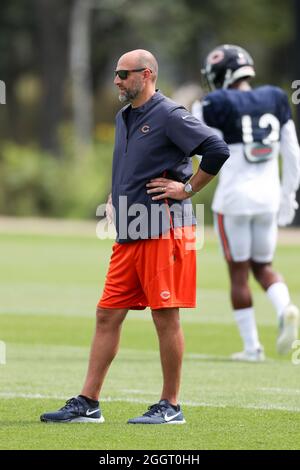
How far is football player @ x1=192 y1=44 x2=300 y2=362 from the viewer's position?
454 inches

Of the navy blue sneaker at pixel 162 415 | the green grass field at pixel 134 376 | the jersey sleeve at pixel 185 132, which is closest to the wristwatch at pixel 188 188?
the jersey sleeve at pixel 185 132

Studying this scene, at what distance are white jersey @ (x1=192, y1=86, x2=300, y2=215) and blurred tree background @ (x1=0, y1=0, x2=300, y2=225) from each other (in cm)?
1738

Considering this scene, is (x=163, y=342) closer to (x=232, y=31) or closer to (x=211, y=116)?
(x=211, y=116)

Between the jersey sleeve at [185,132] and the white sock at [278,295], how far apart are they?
3.82m

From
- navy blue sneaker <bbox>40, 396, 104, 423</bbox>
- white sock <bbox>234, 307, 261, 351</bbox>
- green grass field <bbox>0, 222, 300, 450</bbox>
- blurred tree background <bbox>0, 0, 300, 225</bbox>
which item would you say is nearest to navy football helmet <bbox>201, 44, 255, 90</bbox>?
white sock <bbox>234, 307, 261, 351</bbox>

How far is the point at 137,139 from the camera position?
802cm

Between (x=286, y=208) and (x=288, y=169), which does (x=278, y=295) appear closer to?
(x=286, y=208)

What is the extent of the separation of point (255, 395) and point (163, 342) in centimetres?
156

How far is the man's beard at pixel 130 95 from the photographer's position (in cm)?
803

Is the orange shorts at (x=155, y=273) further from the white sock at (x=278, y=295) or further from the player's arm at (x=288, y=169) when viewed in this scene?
the player's arm at (x=288, y=169)

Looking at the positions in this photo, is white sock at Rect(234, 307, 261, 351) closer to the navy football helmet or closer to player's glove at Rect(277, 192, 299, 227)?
player's glove at Rect(277, 192, 299, 227)

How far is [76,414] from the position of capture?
801 centimetres

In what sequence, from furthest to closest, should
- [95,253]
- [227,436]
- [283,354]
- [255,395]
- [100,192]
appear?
[100,192], [95,253], [283,354], [255,395], [227,436]

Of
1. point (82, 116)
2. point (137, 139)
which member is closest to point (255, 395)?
point (137, 139)
